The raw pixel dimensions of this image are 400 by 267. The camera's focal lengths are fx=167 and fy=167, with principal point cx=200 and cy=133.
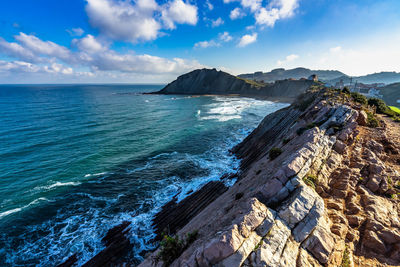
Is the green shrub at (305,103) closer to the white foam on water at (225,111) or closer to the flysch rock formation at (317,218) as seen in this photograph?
the flysch rock formation at (317,218)

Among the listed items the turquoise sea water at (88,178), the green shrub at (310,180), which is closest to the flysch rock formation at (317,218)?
the green shrub at (310,180)

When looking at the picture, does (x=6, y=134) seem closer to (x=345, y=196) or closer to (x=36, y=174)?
(x=36, y=174)

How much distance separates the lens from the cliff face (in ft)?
448

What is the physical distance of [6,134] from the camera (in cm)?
4269

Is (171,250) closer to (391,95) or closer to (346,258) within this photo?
(346,258)

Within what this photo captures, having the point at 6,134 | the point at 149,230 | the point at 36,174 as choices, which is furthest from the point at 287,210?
the point at 6,134

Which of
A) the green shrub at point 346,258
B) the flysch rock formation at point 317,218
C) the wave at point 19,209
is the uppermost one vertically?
the flysch rock formation at point 317,218

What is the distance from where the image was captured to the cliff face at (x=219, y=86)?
448ft

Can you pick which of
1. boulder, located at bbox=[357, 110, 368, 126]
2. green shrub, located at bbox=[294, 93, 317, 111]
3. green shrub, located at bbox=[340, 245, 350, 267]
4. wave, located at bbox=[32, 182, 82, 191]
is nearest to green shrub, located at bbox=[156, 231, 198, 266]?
green shrub, located at bbox=[340, 245, 350, 267]

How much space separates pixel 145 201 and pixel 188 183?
6.56 meters

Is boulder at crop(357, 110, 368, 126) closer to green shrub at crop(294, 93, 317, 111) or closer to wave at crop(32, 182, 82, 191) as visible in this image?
green shrub at crop(294, 93, 317, 111)

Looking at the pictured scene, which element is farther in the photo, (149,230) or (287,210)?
(149,230)

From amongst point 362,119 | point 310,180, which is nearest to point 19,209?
point 310,180

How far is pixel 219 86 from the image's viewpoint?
16450 cm
